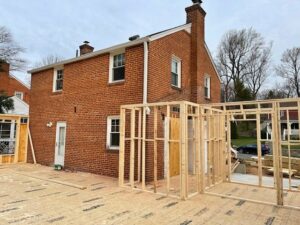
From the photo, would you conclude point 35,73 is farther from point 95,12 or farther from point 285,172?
point 285,172

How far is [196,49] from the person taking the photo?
40.3ft

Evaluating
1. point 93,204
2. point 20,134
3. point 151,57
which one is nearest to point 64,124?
point 20,134

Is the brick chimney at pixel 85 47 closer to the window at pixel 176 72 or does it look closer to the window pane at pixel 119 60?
the window pane at pixel 119 60

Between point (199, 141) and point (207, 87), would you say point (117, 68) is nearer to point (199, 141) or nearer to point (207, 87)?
point (199, 141)

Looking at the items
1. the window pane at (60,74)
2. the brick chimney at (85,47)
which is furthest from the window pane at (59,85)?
the brick chimney at (85,47)

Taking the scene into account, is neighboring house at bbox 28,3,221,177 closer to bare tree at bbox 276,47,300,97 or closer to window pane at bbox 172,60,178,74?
window pane at bbox 172,60,178,74

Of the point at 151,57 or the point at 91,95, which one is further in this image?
the point at 91,95

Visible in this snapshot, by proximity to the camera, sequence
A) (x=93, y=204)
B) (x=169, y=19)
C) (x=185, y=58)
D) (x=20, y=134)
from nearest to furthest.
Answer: (x=93, y=204)
(x=185, y=58)
(x=20, y=134)
(x=169, y=19)

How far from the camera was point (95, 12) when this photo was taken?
47.3 ft

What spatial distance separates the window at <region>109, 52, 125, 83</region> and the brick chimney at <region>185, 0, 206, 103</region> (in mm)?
3968

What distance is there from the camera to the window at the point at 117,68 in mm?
10023

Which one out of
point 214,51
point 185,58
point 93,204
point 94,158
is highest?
point 214,51

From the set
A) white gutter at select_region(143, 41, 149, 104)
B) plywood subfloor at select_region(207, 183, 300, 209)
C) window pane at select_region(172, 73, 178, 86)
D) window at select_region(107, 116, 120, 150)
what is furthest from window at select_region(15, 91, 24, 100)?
plywood subfloor at select_region(207, 183, 300, 209)

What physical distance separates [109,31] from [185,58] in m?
12.3
